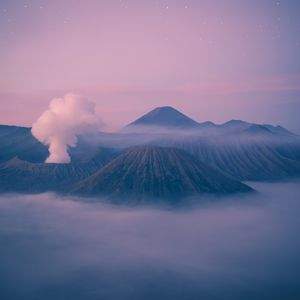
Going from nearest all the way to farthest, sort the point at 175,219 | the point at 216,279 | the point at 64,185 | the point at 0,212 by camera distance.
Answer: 1. the point at 216,279
2. the point at 175,219
3. the point at 0,212
4. the point at 64,185

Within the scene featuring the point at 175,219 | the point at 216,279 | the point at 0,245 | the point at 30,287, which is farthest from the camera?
the point at 175,219

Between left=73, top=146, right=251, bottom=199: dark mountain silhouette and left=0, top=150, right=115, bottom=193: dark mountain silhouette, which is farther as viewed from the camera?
left=0, top=150, right=115, bottom=193: dark mountain silhouette

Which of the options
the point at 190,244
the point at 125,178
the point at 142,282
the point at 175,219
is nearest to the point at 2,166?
the point at 125,178

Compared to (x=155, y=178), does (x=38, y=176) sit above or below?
below

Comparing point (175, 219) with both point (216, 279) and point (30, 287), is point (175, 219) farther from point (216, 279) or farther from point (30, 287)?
point (30, 287)

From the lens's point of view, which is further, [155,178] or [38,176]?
[38,176]

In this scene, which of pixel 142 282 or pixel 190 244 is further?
pixel 190 244

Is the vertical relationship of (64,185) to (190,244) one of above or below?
above
